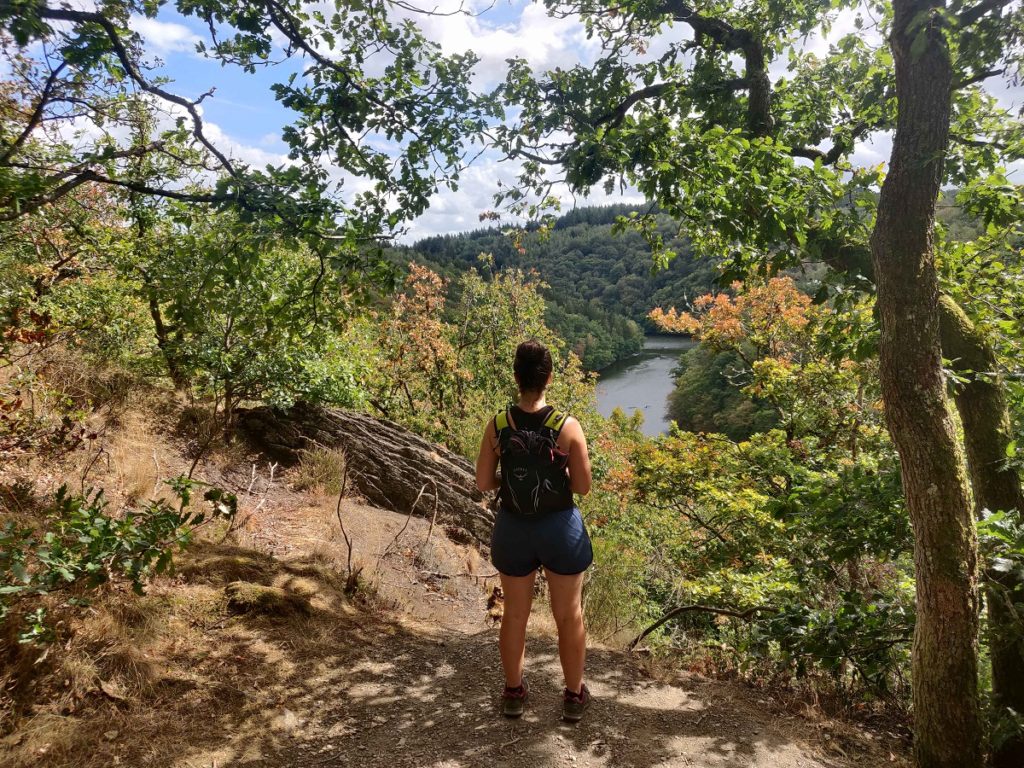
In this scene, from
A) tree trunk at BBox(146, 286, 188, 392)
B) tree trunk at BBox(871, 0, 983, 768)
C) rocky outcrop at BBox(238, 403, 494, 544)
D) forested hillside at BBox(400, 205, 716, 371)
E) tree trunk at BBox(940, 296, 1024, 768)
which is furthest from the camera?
forested hillside at BBox(400, 205, 716, 371)

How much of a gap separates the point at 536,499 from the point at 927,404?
6.44ft

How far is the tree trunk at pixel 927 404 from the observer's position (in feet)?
8.67

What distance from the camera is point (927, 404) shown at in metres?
2.66

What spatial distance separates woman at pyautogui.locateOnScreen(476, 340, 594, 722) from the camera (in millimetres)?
2742

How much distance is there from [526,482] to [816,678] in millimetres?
3221

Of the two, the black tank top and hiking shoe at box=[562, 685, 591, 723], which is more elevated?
the black tank top

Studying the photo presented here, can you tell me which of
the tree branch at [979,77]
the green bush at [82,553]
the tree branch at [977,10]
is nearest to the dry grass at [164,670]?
the green bush at [82,553]

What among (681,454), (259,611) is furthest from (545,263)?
(259,611)

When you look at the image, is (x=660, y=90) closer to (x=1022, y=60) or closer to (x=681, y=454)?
(x=1022, y=60)

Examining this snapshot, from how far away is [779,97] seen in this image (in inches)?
205

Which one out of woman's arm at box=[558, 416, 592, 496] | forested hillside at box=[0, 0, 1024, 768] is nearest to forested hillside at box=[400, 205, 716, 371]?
forested hillside at box=[0, 0, 1024, 768]

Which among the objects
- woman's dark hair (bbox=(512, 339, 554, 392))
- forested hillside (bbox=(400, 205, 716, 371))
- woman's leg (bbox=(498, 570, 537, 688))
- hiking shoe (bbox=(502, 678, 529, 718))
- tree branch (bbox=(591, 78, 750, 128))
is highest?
forested hillside (bbox=(400, 205, 716, 371))

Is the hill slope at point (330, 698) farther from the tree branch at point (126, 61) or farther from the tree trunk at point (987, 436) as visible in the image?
the tree branch at point (126, 61)

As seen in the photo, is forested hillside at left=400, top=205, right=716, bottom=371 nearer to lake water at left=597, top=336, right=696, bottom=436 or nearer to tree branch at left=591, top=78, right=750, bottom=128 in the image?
lake water at left=597, top=336, right=696, bottom=436
